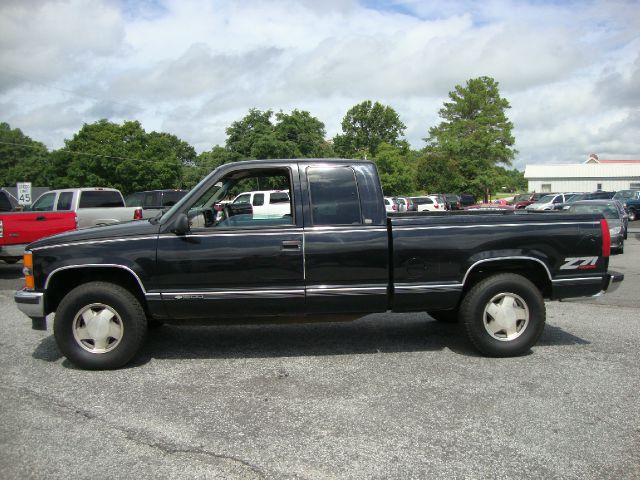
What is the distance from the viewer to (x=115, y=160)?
5066 cm

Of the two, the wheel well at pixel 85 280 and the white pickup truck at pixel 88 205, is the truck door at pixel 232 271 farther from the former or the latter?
the white pickup truck at pixel 88 205

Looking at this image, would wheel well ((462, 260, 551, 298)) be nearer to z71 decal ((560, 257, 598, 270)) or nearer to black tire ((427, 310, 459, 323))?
z71 decal ((560, 257, 598, 270))

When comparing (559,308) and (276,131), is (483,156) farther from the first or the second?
(559,308)

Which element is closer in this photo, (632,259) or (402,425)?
(402,425)

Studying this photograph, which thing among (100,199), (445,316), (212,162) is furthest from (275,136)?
(445,316)

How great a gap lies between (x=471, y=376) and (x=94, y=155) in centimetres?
5232

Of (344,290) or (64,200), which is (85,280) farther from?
(64,200)

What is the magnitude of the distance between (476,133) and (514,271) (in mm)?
51662

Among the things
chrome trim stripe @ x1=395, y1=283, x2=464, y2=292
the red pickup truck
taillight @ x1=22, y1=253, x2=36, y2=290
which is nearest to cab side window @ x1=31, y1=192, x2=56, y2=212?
the red pickup truck

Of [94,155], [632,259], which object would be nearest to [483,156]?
[632,259]

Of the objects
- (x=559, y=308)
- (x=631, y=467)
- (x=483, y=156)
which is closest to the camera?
(x=631, y=467)

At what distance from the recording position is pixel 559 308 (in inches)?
286

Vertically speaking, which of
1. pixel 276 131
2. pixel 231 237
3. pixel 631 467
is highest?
pixel 276 131

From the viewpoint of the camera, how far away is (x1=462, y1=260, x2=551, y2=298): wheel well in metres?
5.01
